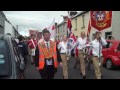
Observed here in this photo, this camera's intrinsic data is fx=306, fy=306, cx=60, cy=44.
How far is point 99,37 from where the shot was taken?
35.5ft

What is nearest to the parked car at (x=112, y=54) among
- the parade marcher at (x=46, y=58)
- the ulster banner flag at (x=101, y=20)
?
the ulster banner flag at (x=101, y=20)

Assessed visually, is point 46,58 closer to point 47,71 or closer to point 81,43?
point 47,71

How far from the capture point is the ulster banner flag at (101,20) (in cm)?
1257

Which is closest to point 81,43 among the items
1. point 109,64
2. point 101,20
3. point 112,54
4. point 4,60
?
point 101,20

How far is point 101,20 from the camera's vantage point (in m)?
12.7

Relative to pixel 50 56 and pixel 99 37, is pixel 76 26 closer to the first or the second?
pixel 99 37

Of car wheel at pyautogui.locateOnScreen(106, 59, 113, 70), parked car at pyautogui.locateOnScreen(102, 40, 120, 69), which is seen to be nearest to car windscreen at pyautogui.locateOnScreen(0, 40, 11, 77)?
parked car at pyautogui.locateOnScreen(102, 40, 120, 69)

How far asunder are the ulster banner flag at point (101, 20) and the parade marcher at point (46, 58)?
218 inches

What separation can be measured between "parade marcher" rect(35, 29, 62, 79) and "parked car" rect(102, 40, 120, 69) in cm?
770

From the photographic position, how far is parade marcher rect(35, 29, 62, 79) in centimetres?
714

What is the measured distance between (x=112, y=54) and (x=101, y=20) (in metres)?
2.75

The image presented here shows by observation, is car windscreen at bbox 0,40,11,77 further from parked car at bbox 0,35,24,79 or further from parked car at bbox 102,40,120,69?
parked car at bbox 102,40,120,69
